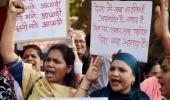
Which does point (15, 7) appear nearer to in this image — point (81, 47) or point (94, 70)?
point (94, 70)

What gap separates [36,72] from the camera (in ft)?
16.4

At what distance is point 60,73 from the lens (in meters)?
5.07

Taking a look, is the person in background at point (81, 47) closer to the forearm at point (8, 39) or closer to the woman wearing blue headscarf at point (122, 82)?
the woman wearing blue headscarf at point (122, 82)

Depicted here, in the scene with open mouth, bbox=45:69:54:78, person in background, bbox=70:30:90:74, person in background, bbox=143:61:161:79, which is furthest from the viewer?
person in background, bbox=143:61:161:79

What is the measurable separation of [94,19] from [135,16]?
0.44 m

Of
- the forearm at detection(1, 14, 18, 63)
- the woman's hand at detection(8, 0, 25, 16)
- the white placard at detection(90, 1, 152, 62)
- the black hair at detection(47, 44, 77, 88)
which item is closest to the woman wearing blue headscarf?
the black hair at detection(47, 44, 77, 88)

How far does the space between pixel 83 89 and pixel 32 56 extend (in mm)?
1315

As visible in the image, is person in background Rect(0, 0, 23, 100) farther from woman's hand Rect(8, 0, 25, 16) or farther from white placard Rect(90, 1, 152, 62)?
white placard Rect(90, 1, 152, 62)

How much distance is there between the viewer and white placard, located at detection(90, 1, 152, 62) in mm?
5363

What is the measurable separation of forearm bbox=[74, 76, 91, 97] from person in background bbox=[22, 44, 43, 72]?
1124 millimetres

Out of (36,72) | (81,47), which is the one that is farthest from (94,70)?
(81,47)

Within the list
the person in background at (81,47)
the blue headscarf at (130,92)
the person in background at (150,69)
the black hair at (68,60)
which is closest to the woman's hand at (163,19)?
the blue headscarf at (130,92)

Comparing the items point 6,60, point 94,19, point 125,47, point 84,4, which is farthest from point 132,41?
point 84,4

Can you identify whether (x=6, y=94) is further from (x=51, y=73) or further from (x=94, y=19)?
(x=94, y=19)
